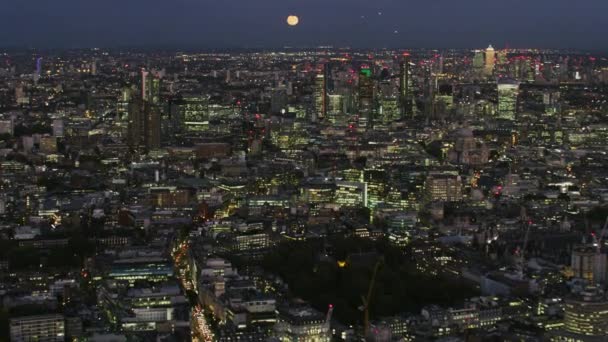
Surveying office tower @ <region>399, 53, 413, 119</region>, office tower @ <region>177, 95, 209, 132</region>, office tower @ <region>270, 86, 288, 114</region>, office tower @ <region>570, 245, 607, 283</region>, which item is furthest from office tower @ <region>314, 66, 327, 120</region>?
office tower @ <region>570, 245, 607, 283</region>

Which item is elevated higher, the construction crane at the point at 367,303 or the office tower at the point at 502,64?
the construction crane at the point at 367,303

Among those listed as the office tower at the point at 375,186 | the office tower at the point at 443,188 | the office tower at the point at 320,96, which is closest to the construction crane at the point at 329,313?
the office tower at the point at 375,186

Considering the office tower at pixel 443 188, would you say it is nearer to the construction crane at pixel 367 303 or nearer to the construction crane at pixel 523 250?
the construction crane at pixel 523 250

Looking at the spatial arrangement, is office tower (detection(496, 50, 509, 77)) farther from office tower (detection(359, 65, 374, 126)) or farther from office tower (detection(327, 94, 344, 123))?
office tower (detection(327, 94, 344, 123))

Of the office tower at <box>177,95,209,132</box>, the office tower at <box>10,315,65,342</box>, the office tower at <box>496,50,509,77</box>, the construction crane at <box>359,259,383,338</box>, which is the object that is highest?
the office tower at <box>10,315,65,342</box>

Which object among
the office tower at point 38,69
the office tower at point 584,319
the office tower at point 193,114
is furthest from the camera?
the office tower at point 38,69

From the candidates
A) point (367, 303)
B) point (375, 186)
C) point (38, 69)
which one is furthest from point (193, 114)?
point (367, 303)
